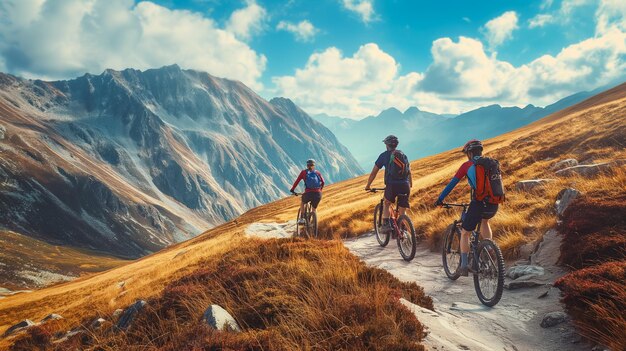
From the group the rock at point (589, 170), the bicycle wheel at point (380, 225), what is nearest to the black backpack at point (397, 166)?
the bicycle wheel at point (380, 225)

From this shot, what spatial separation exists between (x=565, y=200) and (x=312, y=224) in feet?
31.2

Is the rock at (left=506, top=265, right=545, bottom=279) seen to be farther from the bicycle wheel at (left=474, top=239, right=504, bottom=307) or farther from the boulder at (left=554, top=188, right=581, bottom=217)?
the boulder at (left=554, top=188, right=581, bottom=217)

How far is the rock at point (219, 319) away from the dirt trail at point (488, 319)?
2.83 metres

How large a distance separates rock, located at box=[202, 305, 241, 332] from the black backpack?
7.14 metres

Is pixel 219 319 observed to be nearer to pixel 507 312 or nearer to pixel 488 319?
pixel 488 319

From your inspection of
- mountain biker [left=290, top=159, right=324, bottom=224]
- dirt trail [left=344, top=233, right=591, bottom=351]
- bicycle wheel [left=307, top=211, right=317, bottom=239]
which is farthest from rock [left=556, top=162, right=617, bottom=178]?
bicycle wheel [left=307, top=211, right=317, bottom=239]

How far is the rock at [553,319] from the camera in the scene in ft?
19.3

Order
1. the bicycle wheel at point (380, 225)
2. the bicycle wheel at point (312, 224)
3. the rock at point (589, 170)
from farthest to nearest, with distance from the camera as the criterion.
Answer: the bicycle wheel at point (312, 224), the bicycle wheel at point (380, 225), the rock at point (589, 170)

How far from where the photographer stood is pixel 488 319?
6.36 m

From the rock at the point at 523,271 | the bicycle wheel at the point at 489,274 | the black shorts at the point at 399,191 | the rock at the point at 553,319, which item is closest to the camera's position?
the rock at the point at 553,319

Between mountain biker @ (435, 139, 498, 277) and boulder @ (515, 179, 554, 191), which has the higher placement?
mountain biker @ (435, 139, 498, 277)

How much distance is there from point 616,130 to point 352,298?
28856mm

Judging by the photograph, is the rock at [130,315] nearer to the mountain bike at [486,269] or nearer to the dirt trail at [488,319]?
the dirt trail at [488,319]

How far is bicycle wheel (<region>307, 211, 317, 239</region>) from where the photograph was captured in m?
16.0
